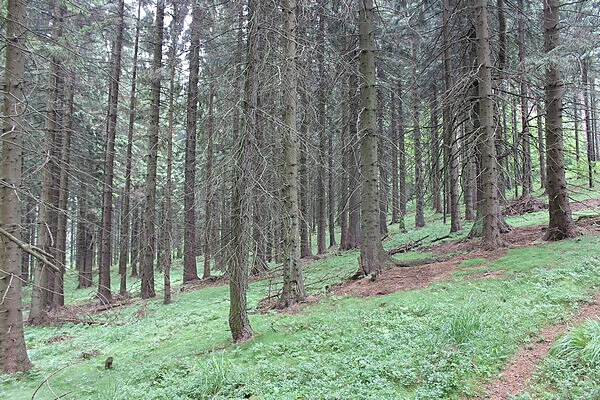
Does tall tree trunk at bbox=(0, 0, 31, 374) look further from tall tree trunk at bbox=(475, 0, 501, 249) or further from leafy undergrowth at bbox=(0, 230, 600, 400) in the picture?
tall tree trunk at bbox=(475, 0, 501, 249)

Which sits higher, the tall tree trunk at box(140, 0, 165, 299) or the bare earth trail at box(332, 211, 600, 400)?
the tall tree trunk at box(140, 0, 165, 299)

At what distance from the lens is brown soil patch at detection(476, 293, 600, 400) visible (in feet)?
12.8

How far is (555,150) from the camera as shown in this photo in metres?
9.37

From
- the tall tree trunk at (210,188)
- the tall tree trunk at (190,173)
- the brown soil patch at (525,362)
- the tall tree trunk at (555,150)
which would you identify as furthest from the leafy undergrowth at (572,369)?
the tall tree trunk at (190,173)

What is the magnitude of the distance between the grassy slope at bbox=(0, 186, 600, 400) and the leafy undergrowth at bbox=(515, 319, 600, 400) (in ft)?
1.50

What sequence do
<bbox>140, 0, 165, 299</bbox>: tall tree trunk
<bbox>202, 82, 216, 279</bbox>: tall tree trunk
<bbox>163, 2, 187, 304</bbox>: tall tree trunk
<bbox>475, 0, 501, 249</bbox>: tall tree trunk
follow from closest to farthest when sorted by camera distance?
1. <bbox>202, 82, 216, 279</bbox>: tall tree trunk
2. <bbox>475, 0, 501, 249</bbox>: tall tree trunk
3. <bbox>163, 2, 187, 304</bbox>: tall tree trunk
4. <bbox>140, 0, 165, 299</bbox>: tall tree trunk

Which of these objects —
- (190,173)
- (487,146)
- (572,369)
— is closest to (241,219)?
(572,369)

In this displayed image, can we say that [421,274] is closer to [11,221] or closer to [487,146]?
[487,146]

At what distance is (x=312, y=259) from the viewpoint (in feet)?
58.3

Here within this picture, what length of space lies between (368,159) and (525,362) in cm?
624

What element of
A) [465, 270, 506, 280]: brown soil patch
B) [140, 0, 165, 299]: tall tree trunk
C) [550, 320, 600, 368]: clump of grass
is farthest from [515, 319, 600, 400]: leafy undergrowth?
[140, 0, 165, 299]: tall tree trunk

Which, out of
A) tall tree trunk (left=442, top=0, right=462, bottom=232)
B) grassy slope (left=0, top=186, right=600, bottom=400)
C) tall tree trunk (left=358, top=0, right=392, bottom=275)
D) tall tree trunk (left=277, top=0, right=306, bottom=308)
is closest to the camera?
grassy slope (left=0, top=186, right=600, bottom=400)

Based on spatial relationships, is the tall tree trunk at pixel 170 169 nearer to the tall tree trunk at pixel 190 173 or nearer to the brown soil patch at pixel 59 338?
the tall tree trunk at pixel 190 173

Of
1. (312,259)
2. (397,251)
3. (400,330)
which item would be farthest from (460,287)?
(312,259)
